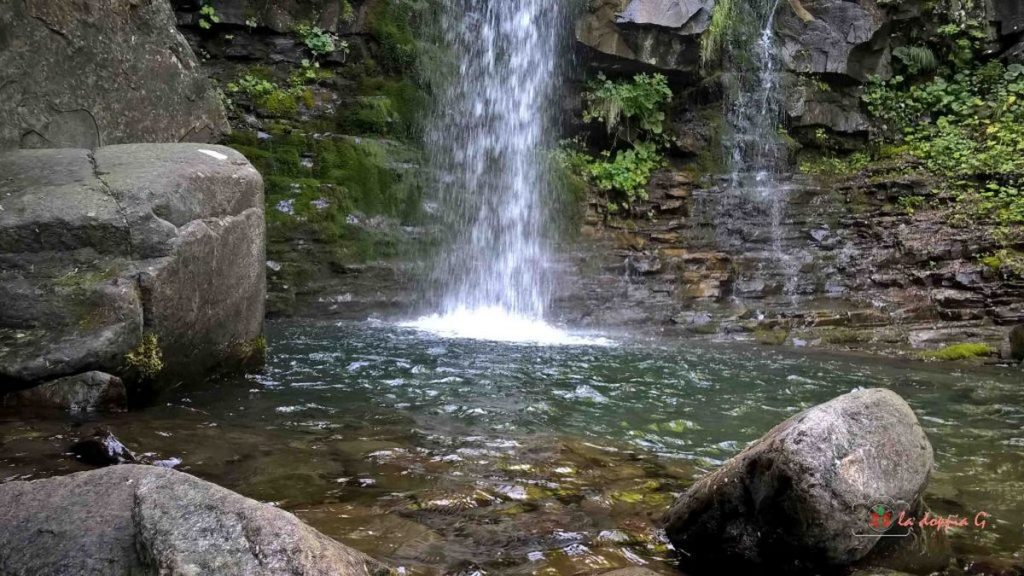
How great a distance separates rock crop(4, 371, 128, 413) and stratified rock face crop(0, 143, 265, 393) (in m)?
0.06

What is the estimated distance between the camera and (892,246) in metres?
11.6

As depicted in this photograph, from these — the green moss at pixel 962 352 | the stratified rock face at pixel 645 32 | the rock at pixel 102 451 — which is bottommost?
the green moss at pixel 962 352

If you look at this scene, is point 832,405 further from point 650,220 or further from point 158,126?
point 650,220

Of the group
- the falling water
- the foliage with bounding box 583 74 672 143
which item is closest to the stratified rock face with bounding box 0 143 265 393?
the falling water

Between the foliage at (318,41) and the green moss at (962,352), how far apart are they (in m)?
11.1

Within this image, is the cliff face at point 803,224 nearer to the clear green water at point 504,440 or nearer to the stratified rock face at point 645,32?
the stratified rock face at point 645,32

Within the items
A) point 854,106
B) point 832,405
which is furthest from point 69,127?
point 854,106

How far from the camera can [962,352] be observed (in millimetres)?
9094

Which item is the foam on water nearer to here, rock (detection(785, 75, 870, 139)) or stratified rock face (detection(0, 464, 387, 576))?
stratified rock face (detection(0, 464, 387, 576))

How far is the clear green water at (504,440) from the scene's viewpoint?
10.4ft

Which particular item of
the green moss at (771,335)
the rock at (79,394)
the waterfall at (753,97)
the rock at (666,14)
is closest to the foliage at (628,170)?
the waterfall at (753,97)

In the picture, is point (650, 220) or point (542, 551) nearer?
point (542, 551)

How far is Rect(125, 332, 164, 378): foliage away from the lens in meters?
4.77

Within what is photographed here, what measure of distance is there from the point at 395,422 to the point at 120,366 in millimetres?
1907
